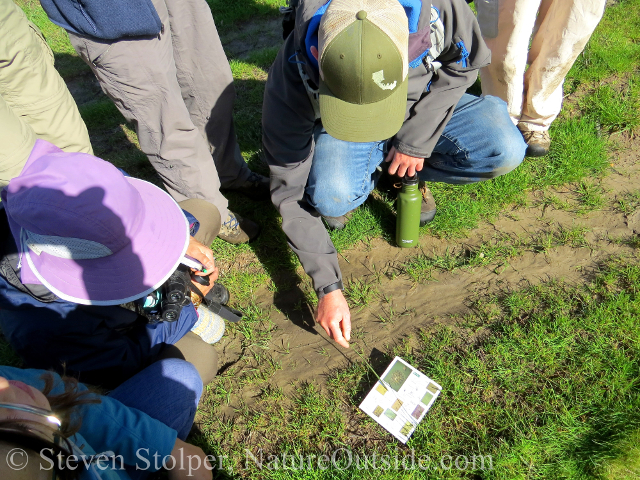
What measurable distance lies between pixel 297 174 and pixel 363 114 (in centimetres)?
63

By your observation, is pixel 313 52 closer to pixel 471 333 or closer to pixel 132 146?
pixel 471 333

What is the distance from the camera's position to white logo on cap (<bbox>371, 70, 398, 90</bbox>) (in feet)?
4.81

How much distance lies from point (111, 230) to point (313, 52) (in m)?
0.96

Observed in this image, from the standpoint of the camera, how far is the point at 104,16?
1854 mm

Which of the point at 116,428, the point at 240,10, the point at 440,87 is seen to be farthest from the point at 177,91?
the point at 240,10

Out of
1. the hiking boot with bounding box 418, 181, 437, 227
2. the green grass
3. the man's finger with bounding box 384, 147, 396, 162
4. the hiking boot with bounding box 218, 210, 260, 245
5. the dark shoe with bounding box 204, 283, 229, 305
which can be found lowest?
the dark shoe with bounding box 204, 283, 229, 305

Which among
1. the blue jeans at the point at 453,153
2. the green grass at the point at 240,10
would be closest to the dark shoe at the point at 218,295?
the blue jeans at the point at 453,153

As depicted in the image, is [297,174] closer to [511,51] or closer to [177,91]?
[177,91]

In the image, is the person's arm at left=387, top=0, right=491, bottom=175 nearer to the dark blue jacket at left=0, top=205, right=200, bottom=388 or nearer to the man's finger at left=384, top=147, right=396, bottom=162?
the man's finger at left=384, top=147, right=396, bottom=162

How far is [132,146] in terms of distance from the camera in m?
3.65

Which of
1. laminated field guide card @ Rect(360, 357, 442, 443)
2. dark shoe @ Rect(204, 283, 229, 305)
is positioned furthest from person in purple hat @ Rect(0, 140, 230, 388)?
laminated field guide card @ Rect(360, 357, 442, 443)

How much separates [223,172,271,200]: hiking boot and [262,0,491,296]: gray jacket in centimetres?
74

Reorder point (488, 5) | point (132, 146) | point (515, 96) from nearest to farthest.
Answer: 1. point (488, 5)
2. point (515, 96)
3. point (132, 146)

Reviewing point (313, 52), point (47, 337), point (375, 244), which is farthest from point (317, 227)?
point (47, 337)
